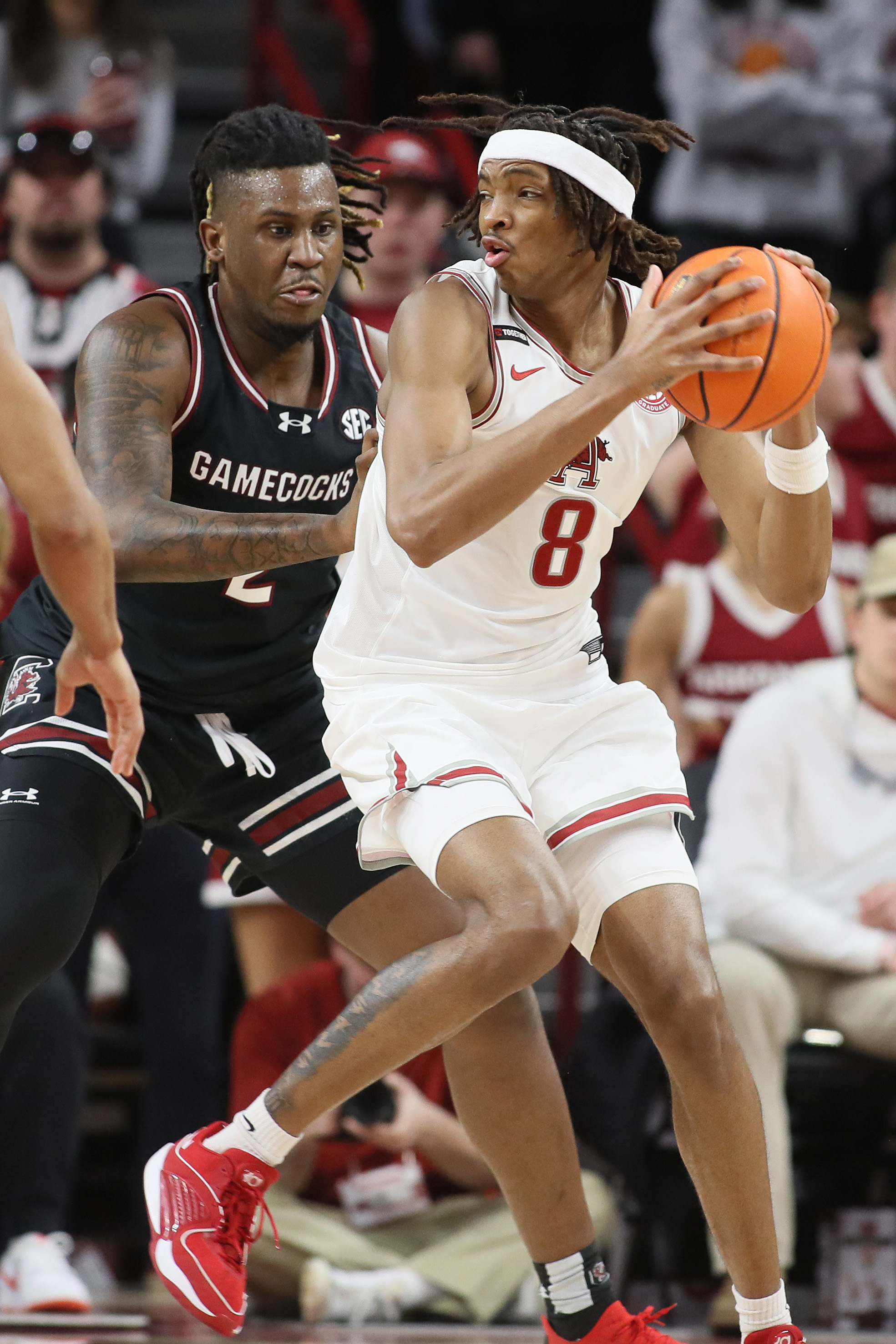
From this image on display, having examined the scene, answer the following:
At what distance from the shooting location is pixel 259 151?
3.69 meters

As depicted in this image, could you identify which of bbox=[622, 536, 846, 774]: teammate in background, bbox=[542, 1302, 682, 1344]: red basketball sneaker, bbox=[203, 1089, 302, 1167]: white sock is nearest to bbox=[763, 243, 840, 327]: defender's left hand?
bbox=[203, 1089, 302, 1167]: white sock

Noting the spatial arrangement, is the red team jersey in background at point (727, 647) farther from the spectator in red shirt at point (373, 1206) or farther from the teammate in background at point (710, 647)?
the spectator in red shirt at point (373, 1206)

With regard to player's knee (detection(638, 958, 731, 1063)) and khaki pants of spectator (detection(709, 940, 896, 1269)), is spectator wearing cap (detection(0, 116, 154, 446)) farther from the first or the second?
player's knee (detection(638, 958, 731, 1063))

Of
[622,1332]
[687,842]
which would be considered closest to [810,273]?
[622,1332]

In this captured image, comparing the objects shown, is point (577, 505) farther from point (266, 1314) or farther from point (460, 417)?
point (266, 1314)

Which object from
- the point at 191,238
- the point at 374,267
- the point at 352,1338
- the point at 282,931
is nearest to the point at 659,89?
the point at 191,238

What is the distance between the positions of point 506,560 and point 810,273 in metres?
0.75

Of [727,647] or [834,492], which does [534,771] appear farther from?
[834,492]

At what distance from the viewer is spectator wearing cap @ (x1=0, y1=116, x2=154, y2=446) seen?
21.6ft

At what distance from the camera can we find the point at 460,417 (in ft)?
10.3

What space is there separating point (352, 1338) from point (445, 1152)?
29.5 inches

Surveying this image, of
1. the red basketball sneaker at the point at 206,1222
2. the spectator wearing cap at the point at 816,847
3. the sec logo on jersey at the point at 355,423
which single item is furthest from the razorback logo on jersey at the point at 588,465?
the spectator wearing cap at the point at 816,847

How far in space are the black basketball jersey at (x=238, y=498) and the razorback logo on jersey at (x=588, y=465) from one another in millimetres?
634

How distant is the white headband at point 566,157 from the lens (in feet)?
10.8
